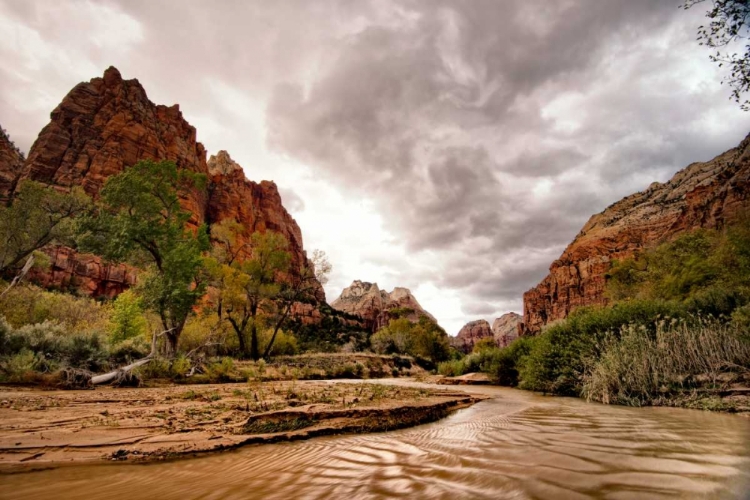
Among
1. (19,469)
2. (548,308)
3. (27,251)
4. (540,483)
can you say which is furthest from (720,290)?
(548,308)

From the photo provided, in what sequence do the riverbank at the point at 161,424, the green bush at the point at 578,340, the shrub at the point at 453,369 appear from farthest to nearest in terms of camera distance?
the shrub at the point at 453,369
the green bush at the point at 578,340
the riverbank at the point at 161,424

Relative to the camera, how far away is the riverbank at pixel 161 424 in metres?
3.45

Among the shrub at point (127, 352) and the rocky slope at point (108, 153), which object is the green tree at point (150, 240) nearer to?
the shrub at point (127, 352)

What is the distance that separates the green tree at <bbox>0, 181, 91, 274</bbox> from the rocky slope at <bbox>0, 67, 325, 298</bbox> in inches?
1275

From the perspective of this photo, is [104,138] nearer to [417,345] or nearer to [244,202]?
[244,202]

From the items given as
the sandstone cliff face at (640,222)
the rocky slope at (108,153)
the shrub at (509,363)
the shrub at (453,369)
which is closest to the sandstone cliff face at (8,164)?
the rocky slope at (108,153)

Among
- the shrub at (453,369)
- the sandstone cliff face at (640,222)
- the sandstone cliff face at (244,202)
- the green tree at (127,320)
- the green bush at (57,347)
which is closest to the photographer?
the green bush at (57,347)

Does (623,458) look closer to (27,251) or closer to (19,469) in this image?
(19,469)

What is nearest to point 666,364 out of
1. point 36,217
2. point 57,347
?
point 57,347

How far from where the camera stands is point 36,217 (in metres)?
19.6

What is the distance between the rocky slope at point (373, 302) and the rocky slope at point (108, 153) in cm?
6585

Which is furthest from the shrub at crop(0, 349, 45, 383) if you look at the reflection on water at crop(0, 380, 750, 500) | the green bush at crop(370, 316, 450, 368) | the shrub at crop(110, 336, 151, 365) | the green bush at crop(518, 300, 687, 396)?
the green bush at crop(370, 316, 450, 368)

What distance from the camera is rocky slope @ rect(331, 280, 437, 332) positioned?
144m

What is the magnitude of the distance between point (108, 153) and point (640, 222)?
126 metres
